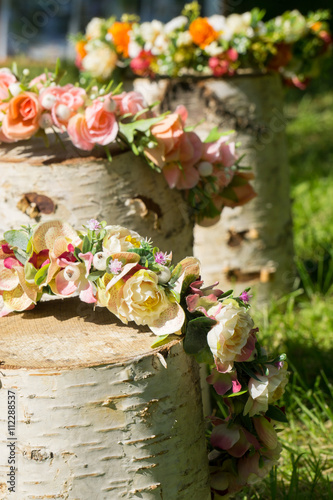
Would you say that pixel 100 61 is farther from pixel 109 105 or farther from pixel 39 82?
pixel 109 105

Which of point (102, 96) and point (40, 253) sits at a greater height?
point (102, 96)

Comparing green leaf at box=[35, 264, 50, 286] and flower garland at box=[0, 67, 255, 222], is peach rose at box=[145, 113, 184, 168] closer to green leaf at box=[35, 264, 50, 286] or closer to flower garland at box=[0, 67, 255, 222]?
flower garland at box=[0, 67, 255, 222]

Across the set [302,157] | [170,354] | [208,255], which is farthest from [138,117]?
[302,157]

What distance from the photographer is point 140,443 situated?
1308 millimetres

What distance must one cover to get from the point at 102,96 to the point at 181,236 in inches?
19.0

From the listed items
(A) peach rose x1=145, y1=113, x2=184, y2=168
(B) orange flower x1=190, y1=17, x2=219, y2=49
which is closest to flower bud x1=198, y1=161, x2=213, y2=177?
(A) peach rose x1=145, y1=113, x2=184, y2=168

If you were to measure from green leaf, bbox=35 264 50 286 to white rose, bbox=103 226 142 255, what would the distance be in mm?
136

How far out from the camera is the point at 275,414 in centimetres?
147

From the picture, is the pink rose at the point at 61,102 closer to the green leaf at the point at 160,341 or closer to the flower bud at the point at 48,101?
the flower bud at the point at 48,101

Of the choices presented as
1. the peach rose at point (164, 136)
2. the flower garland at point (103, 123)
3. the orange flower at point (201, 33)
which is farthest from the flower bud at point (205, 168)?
the orange flower at point (201, 33)

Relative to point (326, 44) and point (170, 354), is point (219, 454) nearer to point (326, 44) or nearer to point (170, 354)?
point (170, 354)

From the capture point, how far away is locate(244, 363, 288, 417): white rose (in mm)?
1376

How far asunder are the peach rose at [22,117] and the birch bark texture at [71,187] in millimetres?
61

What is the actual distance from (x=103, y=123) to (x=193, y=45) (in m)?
1.28
